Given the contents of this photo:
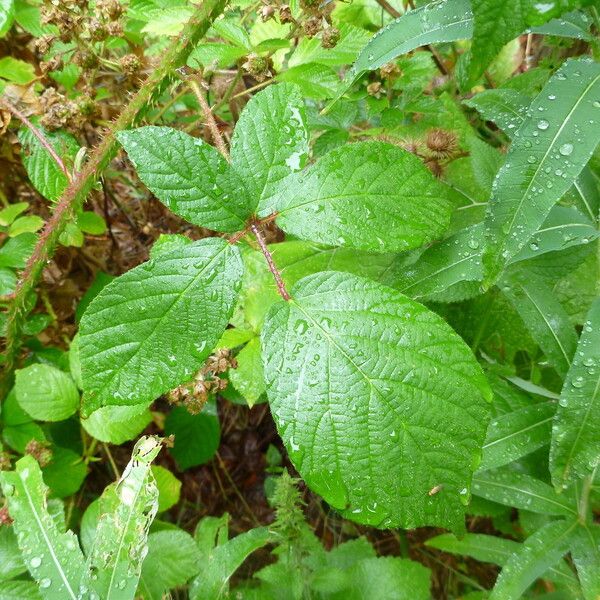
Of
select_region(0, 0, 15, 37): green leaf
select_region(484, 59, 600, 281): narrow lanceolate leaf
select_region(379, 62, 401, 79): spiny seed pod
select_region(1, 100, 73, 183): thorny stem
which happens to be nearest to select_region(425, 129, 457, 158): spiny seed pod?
select_region(379, 62, 401, 79): spiny seed pod

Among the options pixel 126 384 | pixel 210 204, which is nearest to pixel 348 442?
pixel 126 384

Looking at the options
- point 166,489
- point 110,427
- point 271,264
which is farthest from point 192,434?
point 271,264

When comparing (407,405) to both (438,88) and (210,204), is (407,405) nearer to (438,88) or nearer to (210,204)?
(210,204)

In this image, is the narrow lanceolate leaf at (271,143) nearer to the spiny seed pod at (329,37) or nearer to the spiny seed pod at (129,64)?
the spiny seed pod at (329,37)

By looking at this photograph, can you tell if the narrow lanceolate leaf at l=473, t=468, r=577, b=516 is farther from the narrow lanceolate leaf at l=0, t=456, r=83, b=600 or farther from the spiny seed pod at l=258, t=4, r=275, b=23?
the spiny seed pod at l=258, t=4, r=275, b=23

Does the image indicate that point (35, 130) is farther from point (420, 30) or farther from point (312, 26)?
point (420, 30)

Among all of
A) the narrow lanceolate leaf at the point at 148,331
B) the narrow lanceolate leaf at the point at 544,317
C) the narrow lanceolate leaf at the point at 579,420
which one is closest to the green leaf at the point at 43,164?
the narrow lanceolate leaf at the point at 148,331
